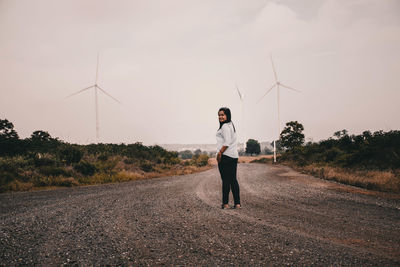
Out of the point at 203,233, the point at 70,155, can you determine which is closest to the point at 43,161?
the point at 70,155

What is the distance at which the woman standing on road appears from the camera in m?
5.65

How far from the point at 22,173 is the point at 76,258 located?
11.8 meters

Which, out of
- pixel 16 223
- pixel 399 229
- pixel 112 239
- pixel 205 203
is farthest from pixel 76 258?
pixel 399 229

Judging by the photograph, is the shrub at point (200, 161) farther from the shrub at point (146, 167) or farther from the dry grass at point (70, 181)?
the dry grass at point (70, 181)

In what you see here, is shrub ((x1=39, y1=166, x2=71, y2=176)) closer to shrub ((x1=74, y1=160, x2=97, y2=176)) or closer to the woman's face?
shrub ((x1=74, y1=160, x2=97, y2=176))

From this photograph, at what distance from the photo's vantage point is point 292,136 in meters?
45.2

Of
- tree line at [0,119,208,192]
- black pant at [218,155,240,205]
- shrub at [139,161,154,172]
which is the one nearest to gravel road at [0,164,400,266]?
black pant at [218,155,240,205]

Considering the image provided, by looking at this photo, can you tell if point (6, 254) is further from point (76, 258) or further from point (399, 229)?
point (399, 229)

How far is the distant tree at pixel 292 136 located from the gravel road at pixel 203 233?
40710mm

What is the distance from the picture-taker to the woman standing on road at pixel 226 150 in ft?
18.5

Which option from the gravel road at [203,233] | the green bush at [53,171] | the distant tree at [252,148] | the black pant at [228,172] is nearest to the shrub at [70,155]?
the green bush at [53,171]

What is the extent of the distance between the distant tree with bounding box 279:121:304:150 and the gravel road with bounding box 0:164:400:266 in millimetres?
40710

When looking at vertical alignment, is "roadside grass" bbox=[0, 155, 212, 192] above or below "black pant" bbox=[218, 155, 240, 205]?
below

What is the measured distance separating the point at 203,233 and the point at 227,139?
2414 mm
